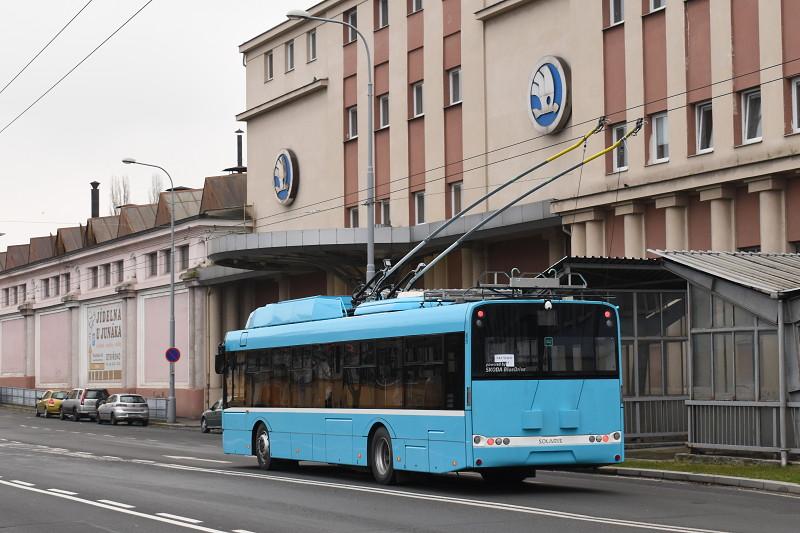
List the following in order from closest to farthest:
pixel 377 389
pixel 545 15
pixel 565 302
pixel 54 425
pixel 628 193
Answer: pixel 565 302 < pixel 377 389 < pixel 628 193 < pixel 545 15 < pixel 54 425

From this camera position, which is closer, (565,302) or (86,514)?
(86,514)

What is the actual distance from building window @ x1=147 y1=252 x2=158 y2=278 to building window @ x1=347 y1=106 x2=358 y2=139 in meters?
20.8

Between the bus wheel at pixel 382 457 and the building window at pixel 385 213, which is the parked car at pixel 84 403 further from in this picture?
the bus wheel at pixel 382 457

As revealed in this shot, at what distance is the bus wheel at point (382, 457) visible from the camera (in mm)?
19812

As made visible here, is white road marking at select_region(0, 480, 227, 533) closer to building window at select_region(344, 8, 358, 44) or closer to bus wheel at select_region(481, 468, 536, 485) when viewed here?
bus wheel at select_region(481, 468, 536, 485)

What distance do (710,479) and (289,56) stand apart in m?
33.7

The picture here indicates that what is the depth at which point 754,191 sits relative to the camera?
91.7 feet

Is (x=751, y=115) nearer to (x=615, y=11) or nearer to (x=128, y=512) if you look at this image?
(x=615, y=11)

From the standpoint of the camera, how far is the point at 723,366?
78.3ft

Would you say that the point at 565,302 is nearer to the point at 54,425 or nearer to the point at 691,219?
the point at 691,219

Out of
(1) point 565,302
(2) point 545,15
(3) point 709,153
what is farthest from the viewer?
(2) point 545,15

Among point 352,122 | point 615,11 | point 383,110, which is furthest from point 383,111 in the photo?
point 615,11

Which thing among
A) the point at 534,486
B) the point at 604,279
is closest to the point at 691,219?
the point at 604,279

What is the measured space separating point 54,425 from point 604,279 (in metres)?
32.3
